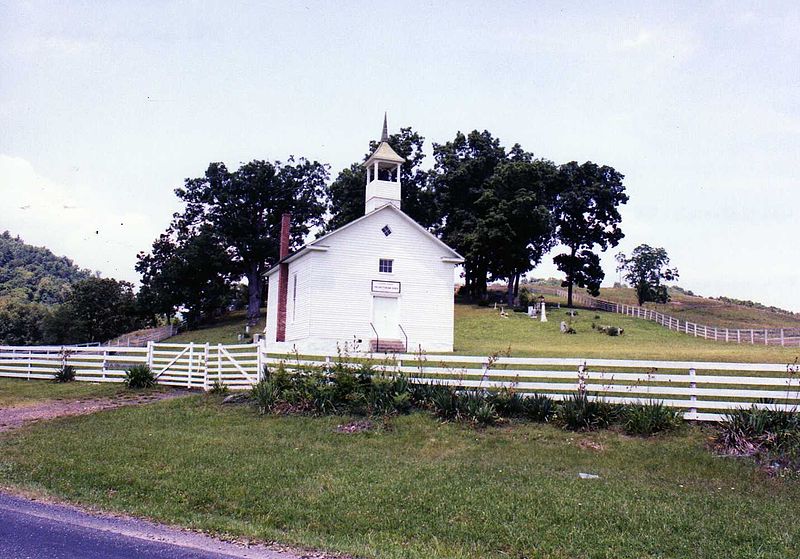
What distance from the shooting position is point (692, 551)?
26.2 feet

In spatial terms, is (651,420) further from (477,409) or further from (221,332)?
(221,332)

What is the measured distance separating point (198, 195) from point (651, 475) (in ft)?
199

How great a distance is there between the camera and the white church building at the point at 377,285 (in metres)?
32.6

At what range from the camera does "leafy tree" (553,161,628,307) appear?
69.1 meters

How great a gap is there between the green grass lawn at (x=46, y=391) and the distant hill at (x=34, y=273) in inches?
3183

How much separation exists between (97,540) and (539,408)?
9.44 meters

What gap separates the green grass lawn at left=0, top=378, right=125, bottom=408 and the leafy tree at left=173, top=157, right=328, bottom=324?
36.7 m

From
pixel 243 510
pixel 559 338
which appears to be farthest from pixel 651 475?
pixel 559 338

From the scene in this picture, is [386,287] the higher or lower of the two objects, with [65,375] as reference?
higher

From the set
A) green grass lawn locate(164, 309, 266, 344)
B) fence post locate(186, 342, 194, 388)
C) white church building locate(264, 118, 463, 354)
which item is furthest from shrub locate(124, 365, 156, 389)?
green grass lawn locate(164, 309, 266, 344)

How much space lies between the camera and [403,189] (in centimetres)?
6812

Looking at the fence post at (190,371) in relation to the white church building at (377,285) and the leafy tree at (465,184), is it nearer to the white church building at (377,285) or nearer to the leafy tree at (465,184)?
the white church building at (377,285)

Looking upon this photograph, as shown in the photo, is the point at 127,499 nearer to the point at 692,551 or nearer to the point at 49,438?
the point at 49,438

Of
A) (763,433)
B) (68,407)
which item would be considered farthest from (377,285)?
(763,433)
